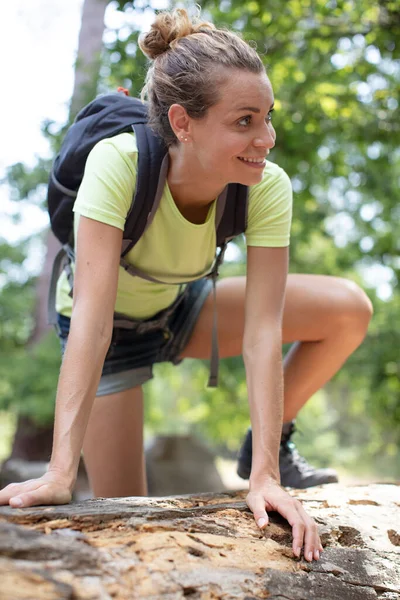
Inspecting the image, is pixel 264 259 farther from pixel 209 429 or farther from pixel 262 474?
pixel 209 429

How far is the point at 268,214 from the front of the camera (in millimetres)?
2584

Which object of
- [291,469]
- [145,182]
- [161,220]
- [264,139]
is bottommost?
[291,469]

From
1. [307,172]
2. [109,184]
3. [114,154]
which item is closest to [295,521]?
[109,184]

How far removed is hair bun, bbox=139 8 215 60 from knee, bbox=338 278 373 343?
1245 millimetres

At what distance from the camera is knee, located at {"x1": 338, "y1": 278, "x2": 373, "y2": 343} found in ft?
9.78

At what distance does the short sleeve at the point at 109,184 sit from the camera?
2.24 meters

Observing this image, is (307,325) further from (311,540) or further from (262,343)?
(311,540)

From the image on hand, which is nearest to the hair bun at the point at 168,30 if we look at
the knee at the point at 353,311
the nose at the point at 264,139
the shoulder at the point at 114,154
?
the shoulder at the point at 114,154

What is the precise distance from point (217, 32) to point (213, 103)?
31 cm

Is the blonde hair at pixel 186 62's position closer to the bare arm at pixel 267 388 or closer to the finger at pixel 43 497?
the bare arm at pixel 267 388

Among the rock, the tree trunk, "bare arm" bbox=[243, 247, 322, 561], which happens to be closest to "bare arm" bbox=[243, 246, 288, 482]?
"bare arm" bbox=[243, 247, 322, 561]

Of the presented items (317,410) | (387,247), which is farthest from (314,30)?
(317,410)

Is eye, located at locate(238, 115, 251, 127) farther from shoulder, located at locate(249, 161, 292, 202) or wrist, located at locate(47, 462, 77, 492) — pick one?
wrist, located at locate(47, 462, 77, 492)

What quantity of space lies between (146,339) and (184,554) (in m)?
1.41
